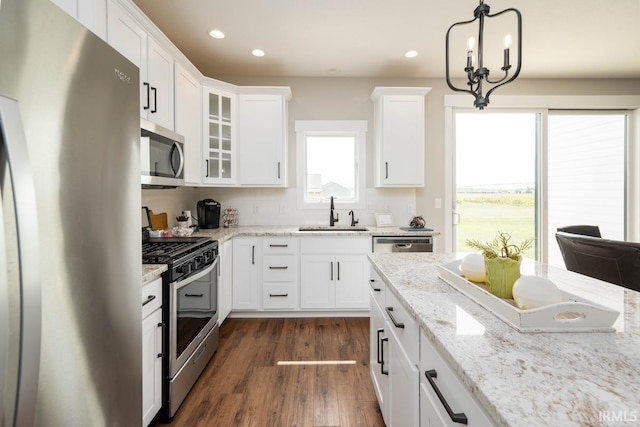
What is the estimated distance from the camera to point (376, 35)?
278 cm

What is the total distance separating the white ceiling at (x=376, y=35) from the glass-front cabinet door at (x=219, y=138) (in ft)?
1.54

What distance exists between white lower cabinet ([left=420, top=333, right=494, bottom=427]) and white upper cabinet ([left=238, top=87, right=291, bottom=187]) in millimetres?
2682

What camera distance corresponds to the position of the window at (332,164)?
3689 millimetres

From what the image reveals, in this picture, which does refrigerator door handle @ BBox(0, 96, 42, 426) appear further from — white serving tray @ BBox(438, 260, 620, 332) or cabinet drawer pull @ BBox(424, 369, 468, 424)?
white serving tray @ BBox(438, 260, 620, 332)

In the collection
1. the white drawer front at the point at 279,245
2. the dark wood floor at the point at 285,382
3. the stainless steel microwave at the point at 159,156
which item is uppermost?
the stainless steel microwave at the point at 159,156

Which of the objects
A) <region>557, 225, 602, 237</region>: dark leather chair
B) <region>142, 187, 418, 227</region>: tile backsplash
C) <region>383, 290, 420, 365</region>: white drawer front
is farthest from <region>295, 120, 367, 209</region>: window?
<region>383, 290, 420, 365</region>: white drawer front

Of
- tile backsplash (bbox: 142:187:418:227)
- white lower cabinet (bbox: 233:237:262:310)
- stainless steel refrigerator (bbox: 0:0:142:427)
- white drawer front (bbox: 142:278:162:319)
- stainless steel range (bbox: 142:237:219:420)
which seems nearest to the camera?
stainless steel refrigerator (bbox: 0:0:142:427)

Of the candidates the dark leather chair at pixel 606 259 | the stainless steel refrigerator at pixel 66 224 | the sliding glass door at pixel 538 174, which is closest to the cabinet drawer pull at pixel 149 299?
the stainless steel refrigerator at pixel 66 224

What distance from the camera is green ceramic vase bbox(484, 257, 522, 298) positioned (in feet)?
3.28

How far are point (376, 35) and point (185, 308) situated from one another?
2.74 meters

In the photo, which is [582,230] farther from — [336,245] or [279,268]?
[279,268]

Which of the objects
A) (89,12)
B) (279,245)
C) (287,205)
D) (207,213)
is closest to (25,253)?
(89,12)

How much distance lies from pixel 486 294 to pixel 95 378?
120cm

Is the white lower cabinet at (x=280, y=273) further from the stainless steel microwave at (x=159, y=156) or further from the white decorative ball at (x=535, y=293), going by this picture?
the white decorative ball at (x=535, y=293)
